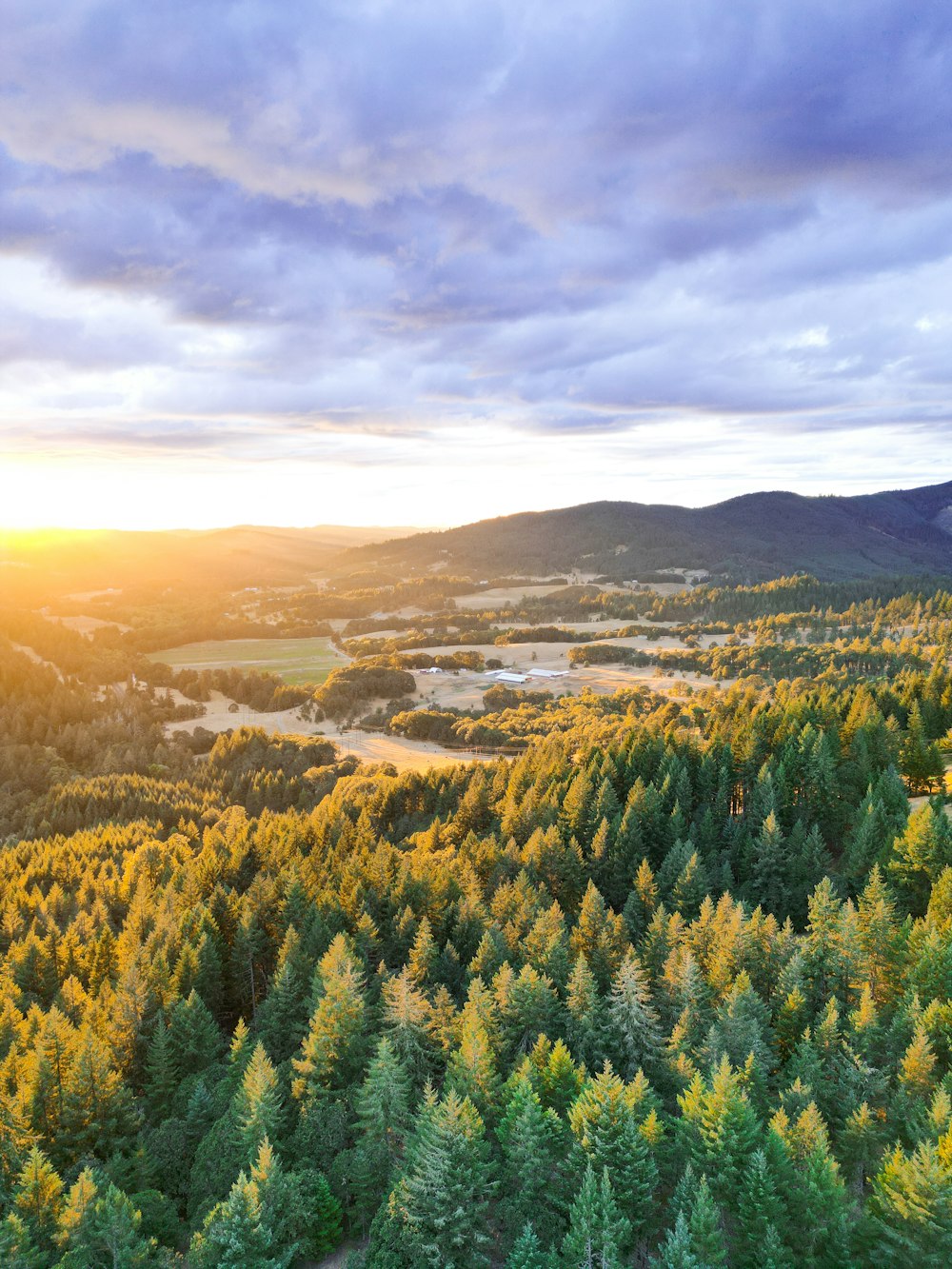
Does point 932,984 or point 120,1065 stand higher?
point 932,984

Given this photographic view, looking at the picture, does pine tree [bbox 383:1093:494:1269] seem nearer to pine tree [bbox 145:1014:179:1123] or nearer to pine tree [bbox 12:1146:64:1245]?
pine tree [bbox 12:1146:64:1245]

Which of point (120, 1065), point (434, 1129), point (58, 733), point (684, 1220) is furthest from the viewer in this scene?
point (58, 733)

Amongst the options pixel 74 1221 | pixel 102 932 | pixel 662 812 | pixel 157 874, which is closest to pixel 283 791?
pixel 157 874

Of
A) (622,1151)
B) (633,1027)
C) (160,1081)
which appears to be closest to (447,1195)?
(622,1151)

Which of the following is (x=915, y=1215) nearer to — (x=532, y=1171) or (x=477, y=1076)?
(x=532, y=1171)

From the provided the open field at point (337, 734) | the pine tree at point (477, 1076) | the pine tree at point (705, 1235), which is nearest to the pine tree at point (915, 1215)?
the pine tree at point (705, 1235)

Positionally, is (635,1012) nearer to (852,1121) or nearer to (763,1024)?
(763,1024)

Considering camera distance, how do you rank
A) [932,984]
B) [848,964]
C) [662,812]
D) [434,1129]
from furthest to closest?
[662,812] < [848,964] < [932,984] < [434,1129]

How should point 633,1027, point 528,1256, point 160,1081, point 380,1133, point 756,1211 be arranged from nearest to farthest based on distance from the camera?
point 528,1256, point 756,1211, point 380,1133, point 633,1027, point 160,1081
